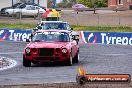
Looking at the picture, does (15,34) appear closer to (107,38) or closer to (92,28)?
(107,38)

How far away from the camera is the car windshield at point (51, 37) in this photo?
23531 mm

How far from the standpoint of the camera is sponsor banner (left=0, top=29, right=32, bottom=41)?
139ft

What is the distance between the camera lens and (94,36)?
40438 mm

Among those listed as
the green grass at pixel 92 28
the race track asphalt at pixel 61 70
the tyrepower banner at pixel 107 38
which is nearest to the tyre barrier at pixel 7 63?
the race track asphalt at pixel 61 70

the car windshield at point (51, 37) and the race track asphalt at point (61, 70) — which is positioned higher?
the car windshield at point (51, 37)

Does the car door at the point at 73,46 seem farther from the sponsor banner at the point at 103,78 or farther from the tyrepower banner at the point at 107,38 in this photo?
the tyrepower banner at the point at 107,38

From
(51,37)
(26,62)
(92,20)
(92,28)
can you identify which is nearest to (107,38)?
(92,28)

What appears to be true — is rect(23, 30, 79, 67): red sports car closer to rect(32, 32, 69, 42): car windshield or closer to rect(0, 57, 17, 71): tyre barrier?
rect(32, 32, 69, 42): car windshield

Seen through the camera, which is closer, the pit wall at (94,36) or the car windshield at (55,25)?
the car windshield at (55,25)

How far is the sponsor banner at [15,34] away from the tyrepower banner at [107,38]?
4.07 m

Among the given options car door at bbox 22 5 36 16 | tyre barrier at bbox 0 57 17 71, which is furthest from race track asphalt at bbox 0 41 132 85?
car door at bbox 22 5 36 16

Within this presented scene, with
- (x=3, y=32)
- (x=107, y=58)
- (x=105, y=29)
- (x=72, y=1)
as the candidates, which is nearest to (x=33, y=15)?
(x=105, y=29)

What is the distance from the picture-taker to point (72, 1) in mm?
161875

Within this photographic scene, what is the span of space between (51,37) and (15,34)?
19.5 m
